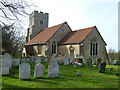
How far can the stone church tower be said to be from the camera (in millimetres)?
33875

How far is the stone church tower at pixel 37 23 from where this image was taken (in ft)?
111

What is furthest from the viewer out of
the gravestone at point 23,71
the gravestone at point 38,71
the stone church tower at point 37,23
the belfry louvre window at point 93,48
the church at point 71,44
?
the stone church tower at point 37,23

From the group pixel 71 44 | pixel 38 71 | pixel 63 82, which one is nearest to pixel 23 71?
pixel 38 71

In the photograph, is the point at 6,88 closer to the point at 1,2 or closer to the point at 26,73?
the point at 26,73

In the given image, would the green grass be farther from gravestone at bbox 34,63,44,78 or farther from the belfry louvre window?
the belfry louvre window

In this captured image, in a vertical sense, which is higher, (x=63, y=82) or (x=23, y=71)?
(x=23, y=71)

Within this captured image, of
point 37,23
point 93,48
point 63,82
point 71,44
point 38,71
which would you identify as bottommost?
point 63,82

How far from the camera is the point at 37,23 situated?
113 ft

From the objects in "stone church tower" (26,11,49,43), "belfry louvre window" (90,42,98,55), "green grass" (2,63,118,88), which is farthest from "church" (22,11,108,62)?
"green grass" (2,63,118,88)

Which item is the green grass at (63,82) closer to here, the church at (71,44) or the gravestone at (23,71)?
the gravestone at (23,71)

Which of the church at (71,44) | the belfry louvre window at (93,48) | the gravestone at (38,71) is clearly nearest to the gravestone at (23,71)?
the gravestone at (38,71)

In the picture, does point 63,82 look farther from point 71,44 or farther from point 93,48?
point 93,48

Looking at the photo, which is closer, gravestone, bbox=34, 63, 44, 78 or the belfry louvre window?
gravestone, bbox=34, 63, 44, 78

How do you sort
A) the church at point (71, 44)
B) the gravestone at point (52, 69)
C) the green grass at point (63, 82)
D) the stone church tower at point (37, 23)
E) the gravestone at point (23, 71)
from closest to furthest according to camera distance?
1. the green grass at point (63, 82)
2. the gravestone at point (23, 71)
3. the gravestone at point (52, 69)
4. the church at point (71, 44)
5. the stone church tower at point (37, 23)
